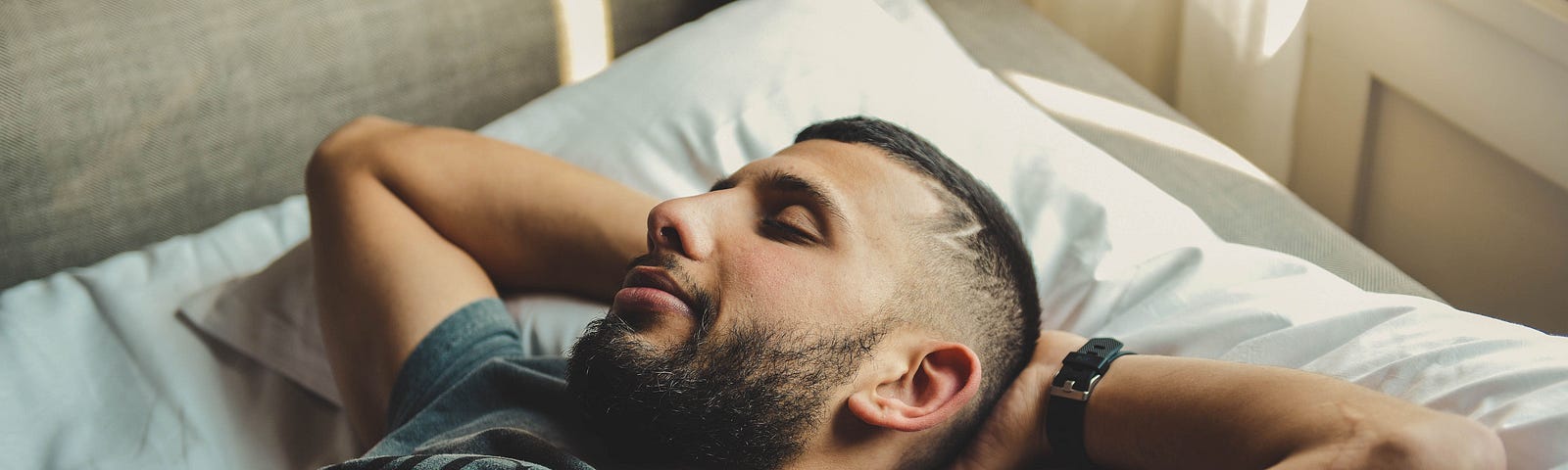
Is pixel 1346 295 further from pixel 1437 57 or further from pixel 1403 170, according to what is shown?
pixel 1403 170

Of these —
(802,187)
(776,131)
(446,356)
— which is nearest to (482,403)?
(446,356)

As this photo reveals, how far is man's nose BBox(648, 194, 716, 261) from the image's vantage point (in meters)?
0.85

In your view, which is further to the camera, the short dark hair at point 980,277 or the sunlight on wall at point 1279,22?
the sunlight on wall at point 1279,22

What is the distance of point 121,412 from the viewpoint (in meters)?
1.13

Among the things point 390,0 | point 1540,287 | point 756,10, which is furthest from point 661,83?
point 1540,287

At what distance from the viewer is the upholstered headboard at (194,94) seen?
4.18 ft

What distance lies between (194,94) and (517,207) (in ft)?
1.62

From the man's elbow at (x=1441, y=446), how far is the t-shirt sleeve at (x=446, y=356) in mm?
→ 707

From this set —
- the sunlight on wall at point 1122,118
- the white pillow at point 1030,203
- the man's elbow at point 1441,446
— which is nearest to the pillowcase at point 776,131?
the white pillow at point 1030,203

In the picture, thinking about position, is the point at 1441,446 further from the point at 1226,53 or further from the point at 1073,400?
the point at 1226,53

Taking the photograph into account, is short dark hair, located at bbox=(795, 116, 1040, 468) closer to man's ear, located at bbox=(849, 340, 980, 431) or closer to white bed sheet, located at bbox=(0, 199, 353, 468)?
man's ear, located at bbox=(849, 340, 980, 431)

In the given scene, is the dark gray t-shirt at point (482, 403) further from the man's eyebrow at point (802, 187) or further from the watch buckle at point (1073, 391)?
the watch buckle at point (1073, 391)

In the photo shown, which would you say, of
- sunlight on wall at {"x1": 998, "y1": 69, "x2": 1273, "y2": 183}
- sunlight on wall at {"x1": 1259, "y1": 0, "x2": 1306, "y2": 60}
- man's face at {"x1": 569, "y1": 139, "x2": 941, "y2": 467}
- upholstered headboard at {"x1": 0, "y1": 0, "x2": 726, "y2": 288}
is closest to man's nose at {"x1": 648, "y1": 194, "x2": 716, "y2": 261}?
man's face at {"x1": 569, "y1": 139, "x2": 941, "y2": 467}

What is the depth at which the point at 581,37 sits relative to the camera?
1648mm
